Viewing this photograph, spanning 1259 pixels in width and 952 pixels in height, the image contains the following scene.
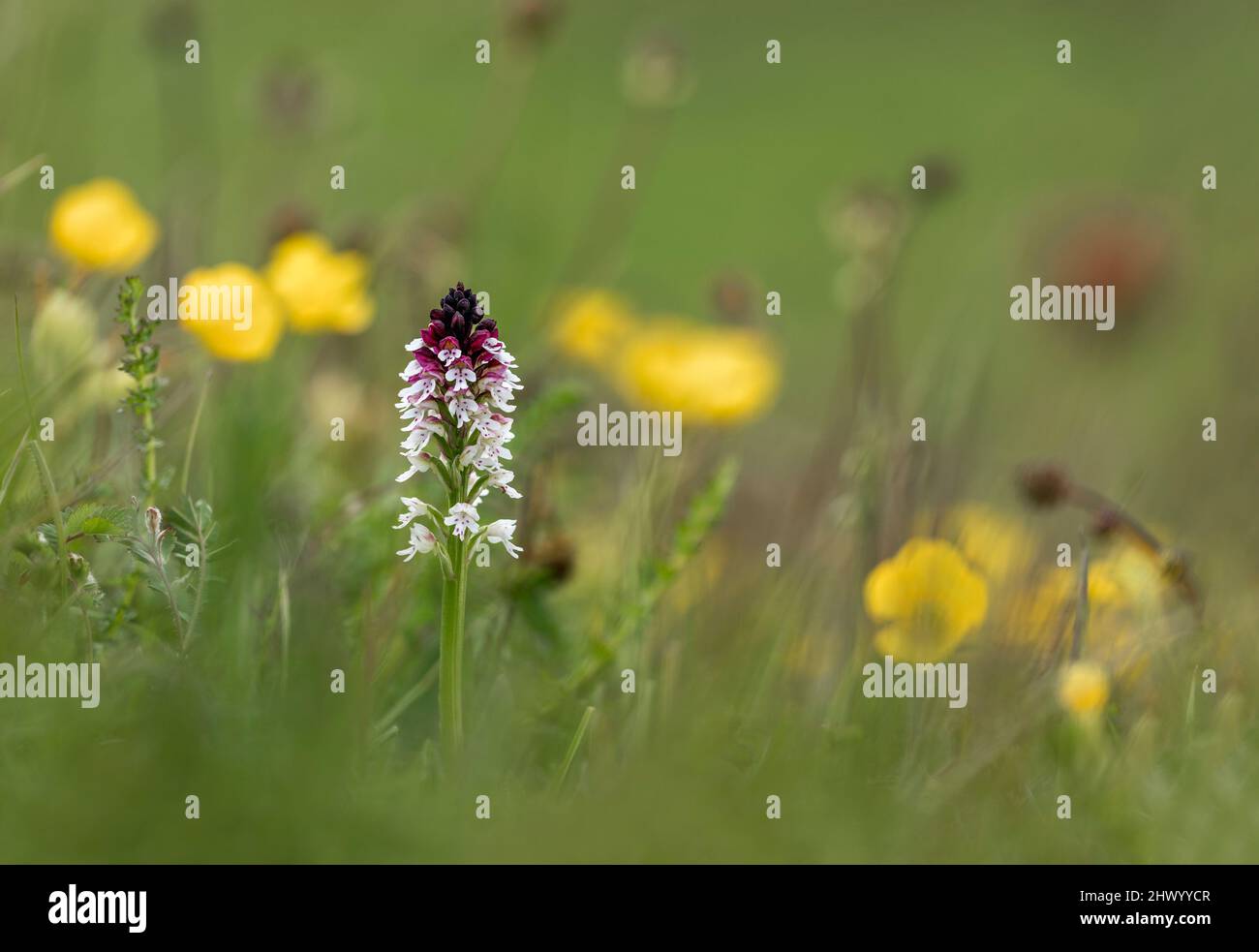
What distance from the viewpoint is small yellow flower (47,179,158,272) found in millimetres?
2938

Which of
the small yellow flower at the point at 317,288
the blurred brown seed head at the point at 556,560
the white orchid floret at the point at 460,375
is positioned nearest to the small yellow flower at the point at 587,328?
the small yellow flower at the point at 317,288

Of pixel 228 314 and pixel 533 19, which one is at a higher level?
pixel 533 19

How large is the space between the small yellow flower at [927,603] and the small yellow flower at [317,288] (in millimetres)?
1303

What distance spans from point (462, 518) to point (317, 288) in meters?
1.40

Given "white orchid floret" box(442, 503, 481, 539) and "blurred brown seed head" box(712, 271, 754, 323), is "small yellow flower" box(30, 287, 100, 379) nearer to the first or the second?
"white orchid floret" box(442, 503, 481, 539)

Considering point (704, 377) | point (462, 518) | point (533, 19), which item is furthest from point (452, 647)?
point (533, 19)

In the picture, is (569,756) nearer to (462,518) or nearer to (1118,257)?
(462,518)

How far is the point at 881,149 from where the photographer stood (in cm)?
1605

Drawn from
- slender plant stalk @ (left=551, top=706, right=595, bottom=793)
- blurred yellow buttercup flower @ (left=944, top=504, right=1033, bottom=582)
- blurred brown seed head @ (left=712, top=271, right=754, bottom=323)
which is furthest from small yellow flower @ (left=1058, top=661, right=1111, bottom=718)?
blurred brown seed head @ (left=712, top=271, right=754, bottom=323)

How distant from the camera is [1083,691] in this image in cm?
204

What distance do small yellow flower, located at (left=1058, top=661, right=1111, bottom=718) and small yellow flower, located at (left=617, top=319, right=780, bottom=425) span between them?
1.42m

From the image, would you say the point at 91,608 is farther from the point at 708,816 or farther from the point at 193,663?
the point at 708,816

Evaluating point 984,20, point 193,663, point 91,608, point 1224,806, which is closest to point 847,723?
point 1224,806
